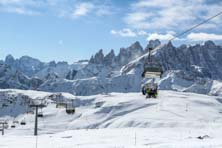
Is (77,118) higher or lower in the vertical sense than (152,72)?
lower

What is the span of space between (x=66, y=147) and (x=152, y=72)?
8060 millimetres

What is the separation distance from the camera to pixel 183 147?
26891 mm

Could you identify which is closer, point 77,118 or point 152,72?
point 152,72

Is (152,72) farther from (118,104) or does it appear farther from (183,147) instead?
(118,104)

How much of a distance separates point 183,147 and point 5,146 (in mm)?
15947

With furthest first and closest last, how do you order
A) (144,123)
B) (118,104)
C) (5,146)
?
(118,104) → (144,123) → (5,146)

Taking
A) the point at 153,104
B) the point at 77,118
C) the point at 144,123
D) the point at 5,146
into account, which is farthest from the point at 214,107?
the point at 5,146

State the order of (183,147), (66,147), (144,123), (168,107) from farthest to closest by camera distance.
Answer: (168,107)
(144,123)
(66,147)
(183,147)

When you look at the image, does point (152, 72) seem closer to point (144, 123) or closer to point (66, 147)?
point (66, 147)

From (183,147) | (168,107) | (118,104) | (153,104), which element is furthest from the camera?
(118,104)

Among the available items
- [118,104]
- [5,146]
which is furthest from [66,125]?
[5,146]

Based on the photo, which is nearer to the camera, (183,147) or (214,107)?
(183,147)

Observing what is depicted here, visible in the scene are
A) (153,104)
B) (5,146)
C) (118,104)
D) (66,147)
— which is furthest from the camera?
(118,104)

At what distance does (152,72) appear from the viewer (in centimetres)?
3378
